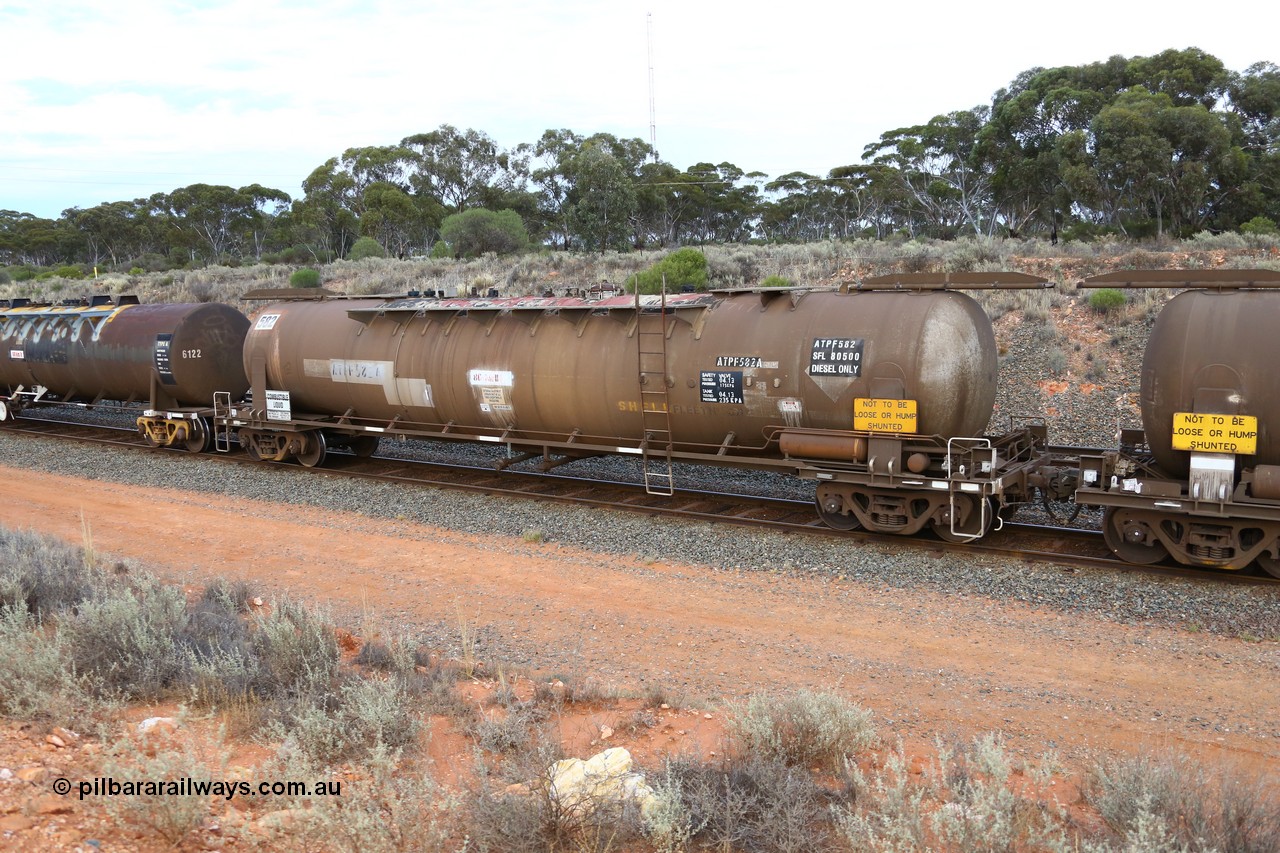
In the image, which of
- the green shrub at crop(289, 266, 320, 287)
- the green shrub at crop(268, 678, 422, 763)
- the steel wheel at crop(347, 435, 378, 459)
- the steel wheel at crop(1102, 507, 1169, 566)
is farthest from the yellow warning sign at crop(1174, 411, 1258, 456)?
the green shrub at crop(289, 266, 320, 287)

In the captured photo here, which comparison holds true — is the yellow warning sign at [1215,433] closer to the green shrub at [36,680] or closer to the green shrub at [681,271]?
the green shrub at [36,680]

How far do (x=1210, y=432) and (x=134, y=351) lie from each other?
70.3ft

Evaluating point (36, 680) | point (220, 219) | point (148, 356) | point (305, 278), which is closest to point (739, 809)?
point (36, 680)

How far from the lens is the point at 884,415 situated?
12.3m

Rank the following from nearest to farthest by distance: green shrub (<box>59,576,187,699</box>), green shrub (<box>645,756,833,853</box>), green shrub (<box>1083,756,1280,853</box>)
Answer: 1. green shrub (<box>1083,756,1280,853</box>)
2. green shrub (<box>645,756,833,853</box>)
3. green shrub (<box>59,576,187,699</box>)

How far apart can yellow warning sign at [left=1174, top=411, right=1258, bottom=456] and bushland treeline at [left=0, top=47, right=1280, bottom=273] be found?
25.1m

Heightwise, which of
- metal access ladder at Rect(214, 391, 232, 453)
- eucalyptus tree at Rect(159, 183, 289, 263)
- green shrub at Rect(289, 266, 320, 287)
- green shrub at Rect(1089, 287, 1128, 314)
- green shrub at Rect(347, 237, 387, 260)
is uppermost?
eucalyptus tree at Rect(159, 183, 289, 263)

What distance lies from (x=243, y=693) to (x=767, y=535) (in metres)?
7.87

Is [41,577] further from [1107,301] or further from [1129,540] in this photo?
[1107,301]

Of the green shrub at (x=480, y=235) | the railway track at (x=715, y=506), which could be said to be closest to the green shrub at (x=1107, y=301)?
the railway track at (x=715, y=506)

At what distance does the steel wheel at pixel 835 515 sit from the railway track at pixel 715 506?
0.13 m

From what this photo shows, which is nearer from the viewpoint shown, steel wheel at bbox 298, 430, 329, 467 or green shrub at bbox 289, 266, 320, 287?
steel wheel at bbox 298, 430, 329, 467

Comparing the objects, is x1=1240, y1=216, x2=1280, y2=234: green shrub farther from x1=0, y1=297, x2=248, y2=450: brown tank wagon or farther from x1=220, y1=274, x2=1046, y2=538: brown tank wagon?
x1=0, y1=297, x2=248, y2=450: brown tank wagon

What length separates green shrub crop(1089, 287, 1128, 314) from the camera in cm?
2297
